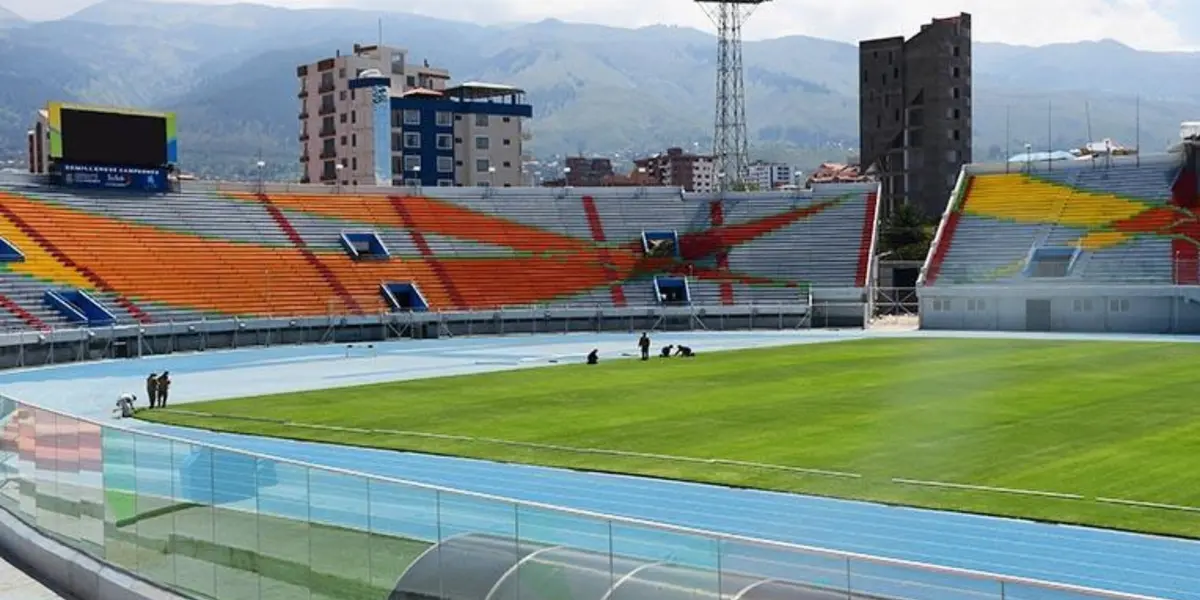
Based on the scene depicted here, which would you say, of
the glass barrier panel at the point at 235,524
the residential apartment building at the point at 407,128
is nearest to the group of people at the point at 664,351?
the glass barrier panel at the point at 235,524

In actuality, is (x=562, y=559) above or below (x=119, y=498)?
above

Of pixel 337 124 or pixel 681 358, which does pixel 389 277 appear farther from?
pixel 337 124

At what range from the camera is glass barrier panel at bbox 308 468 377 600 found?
12133 mm

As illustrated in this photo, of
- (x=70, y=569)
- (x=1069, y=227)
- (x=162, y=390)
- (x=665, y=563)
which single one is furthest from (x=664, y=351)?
(x=665, y=563)

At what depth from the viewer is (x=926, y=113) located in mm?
130375

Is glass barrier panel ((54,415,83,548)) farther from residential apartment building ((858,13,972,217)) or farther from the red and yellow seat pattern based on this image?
residential apartment building ((858,13,972,217))

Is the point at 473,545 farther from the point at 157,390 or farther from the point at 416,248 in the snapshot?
the point at 416,248

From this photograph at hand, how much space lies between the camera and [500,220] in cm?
7919

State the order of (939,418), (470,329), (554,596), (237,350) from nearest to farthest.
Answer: (554,596)
(939,418)
(237,350)
(470,329)

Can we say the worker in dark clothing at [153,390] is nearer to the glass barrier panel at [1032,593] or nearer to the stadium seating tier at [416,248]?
the stadium seating tier at [416,248]

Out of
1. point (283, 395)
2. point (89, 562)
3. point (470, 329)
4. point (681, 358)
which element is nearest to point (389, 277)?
point (470, 329)

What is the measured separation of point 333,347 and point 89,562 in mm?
44806

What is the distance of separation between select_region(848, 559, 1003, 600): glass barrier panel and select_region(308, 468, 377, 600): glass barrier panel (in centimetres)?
504

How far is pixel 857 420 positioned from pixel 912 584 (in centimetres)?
2166
